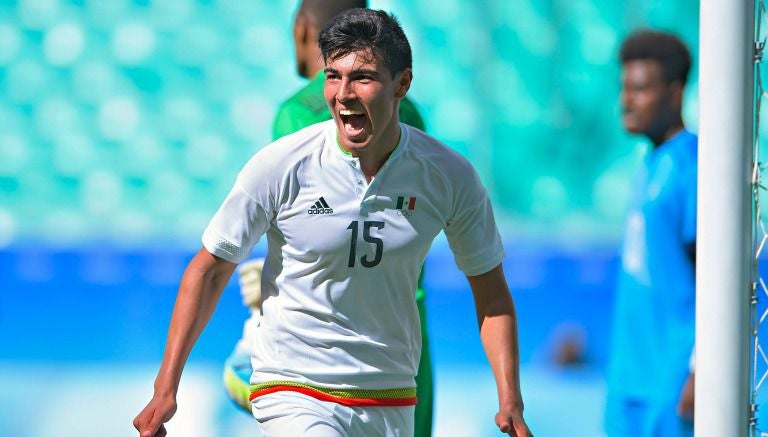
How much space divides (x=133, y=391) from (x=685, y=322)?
384 cm

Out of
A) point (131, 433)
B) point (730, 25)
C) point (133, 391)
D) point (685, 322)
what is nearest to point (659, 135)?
point (685, 322)

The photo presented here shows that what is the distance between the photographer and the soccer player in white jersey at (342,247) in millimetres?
2641

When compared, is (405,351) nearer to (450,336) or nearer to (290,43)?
(450,336)

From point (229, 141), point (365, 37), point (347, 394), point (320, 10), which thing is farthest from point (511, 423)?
point (229, 141)

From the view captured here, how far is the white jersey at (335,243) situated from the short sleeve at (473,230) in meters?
0.04

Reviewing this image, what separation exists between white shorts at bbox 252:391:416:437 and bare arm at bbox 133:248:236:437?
0.71 feet

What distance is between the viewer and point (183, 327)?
2637 millimetres

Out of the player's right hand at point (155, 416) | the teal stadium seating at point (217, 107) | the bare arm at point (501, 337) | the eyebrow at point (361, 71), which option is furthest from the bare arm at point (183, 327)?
the teal stadium seating at point (217, 107)

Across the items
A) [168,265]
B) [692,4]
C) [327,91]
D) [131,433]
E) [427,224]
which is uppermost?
[692,4]

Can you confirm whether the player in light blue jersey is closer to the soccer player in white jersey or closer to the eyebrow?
the soccer player in white jersey

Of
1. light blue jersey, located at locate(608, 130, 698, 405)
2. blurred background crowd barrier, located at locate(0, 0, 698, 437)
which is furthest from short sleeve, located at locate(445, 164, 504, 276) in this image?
blurred background crowd barrier, located at locate(0, 0, 698, 437)

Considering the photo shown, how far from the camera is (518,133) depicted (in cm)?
870

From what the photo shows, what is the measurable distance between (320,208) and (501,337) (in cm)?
52

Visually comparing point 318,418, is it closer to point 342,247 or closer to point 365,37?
point 342,247
